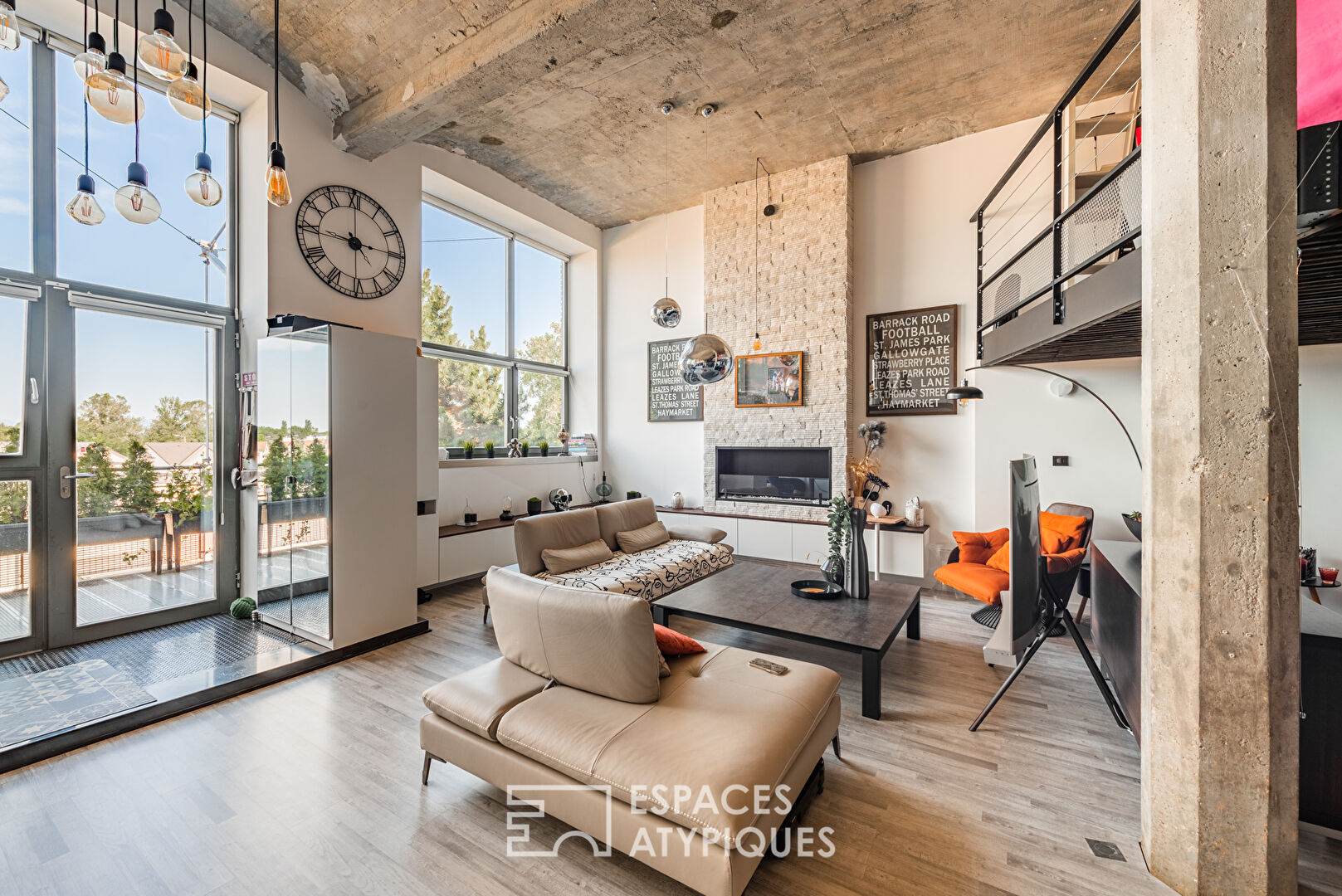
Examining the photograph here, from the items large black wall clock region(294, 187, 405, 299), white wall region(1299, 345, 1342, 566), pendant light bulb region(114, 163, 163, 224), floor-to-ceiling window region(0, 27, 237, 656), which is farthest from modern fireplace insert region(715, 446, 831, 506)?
pendant light bulb region(114, 163, 163, 224)

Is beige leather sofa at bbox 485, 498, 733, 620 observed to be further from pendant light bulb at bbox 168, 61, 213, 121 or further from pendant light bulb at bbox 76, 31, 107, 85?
pendant light bulb at bbox 76, 31, 107, 85

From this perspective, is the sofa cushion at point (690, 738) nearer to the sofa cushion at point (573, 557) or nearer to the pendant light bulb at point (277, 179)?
the sofa cushion at point (573, 557)

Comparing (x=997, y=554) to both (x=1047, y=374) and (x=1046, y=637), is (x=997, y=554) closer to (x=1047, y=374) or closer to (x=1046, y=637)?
(x=1046, y=637)

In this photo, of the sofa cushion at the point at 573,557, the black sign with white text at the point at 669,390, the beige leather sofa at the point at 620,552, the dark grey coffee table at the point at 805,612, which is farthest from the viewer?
the black sign with white text at the point at 669,390

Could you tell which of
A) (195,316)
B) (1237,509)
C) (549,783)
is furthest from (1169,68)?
(195,316)

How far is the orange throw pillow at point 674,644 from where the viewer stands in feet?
7.59

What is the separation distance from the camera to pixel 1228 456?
1.55 metres

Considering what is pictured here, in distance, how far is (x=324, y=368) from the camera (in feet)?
11.3

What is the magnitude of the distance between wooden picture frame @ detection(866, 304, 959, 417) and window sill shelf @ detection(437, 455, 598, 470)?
3624 millimetres

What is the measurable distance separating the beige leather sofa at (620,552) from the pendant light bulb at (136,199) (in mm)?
2555

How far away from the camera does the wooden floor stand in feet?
5.52

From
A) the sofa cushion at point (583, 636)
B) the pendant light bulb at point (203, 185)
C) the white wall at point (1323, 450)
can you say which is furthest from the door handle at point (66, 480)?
the white wall at point (1323, 450)

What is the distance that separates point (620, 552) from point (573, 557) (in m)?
0.66

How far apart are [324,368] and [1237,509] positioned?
14.4ft
